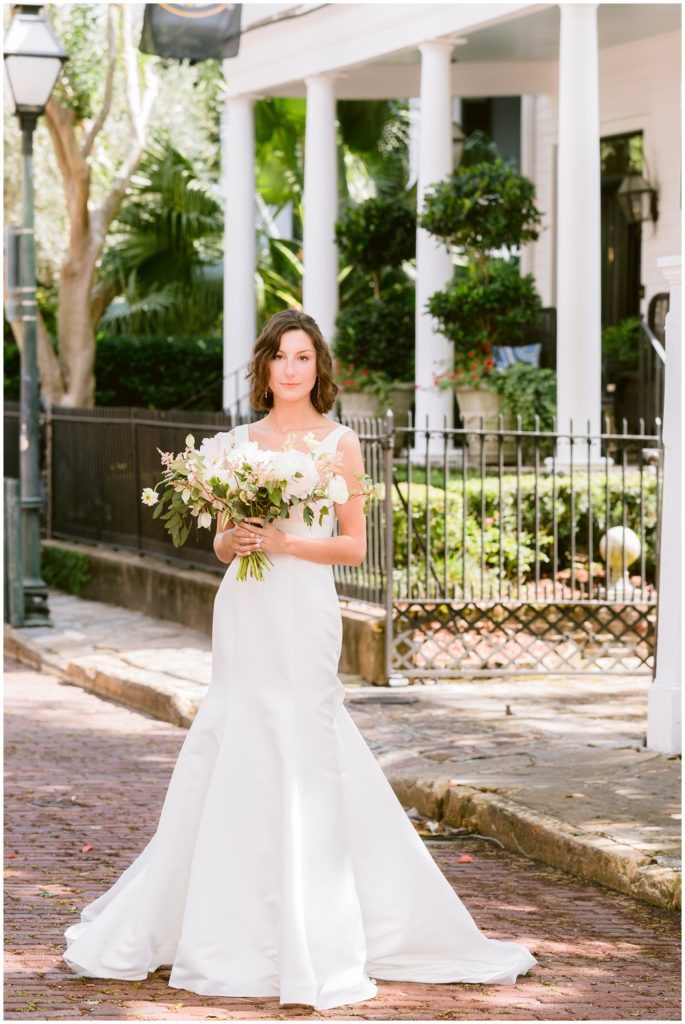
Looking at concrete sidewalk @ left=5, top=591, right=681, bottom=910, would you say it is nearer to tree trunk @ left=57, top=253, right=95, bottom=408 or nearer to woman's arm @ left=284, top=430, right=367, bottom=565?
woman's arm @ left=284, top=430, right=367, bottom=565

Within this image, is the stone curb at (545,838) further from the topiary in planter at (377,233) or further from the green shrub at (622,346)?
the topiary in planter at (377,233)

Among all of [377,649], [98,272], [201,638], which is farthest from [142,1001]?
[98,272]

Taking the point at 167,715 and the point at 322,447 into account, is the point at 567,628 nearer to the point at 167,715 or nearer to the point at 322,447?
the point at 167,715

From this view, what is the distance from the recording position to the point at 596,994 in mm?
4836

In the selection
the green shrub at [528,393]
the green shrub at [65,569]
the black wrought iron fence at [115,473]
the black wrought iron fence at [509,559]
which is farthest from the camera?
the green shrub at [65,569]

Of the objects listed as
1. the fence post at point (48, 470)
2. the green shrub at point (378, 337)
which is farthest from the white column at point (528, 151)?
the fence post at point (48, 470)

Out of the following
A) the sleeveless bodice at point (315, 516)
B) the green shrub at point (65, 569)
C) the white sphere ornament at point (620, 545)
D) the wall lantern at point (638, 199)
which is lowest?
the green shrub at point (65, 569)

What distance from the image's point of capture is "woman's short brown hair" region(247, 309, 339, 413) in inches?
196

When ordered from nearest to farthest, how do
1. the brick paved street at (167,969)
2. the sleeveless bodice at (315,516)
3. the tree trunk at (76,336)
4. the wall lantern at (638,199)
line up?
the brick paved street at (167,969), the sleeveless bodice at (315,516), the wall lantern at (638,199), the tree trunk at (76,336)

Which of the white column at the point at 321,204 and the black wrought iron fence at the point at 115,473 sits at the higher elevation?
the white column at the point at 321,204

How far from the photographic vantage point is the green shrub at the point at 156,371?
26.9 meters

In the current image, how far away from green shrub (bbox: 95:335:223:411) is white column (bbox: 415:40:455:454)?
37.9ft

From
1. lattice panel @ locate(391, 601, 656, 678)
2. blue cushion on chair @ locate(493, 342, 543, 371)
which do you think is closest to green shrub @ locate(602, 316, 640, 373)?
blue cushion on chair @ locate(493, 342, 543, 371)

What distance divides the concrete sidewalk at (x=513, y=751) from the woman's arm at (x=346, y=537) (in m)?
1.93
